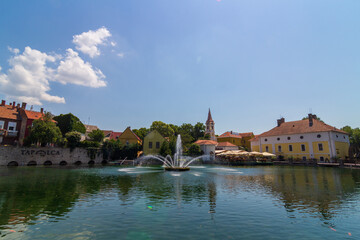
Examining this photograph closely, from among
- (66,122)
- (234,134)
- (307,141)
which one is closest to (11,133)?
(66,122)

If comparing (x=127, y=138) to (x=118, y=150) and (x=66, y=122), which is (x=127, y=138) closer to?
(x=118, y=150)

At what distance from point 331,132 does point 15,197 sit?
60.3 m

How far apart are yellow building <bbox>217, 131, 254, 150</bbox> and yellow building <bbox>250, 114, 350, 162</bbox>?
1075 inches

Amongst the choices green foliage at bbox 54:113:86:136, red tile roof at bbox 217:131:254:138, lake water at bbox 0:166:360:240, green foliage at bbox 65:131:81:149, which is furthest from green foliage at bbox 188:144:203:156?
lake water at bbox 0:166:360:240

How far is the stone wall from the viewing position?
39.2 meters

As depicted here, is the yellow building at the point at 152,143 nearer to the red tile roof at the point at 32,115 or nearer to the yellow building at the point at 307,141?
the red tile roof at the point at 32,115

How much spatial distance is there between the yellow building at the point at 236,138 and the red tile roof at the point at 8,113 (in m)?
75.7

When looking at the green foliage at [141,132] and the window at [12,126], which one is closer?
the window at [12,126]

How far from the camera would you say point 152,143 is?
57094 mm

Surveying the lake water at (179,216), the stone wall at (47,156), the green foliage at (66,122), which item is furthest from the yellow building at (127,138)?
the lake water at (179,216)

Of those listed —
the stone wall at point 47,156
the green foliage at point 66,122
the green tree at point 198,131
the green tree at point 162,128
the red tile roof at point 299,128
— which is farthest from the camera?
the green tree at point 198,131

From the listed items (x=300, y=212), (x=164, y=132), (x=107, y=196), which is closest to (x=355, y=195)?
(x=300, y=212)

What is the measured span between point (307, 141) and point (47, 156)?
6615 centimetres

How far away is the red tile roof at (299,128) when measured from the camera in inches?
1957
